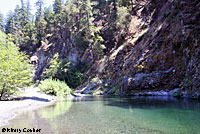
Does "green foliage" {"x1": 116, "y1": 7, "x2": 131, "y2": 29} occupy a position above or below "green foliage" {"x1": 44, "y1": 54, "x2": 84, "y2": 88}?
above

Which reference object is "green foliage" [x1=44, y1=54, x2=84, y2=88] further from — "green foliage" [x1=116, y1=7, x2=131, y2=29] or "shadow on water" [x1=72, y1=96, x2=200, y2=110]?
"shadow on water" [x1=72, y1=96, x2=200, y2=110]

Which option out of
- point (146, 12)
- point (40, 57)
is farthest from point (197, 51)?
point (40, 57)

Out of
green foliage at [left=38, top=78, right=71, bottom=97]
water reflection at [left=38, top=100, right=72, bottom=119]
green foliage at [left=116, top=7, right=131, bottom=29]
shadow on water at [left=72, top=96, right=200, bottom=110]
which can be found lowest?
water reflection at [left=38, top=100, right=72, bottom=119]

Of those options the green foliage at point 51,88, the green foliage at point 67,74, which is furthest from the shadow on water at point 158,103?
the green foliage at point 67,74

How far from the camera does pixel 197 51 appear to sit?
652 inches

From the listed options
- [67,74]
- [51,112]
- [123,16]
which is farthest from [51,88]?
[123,16]

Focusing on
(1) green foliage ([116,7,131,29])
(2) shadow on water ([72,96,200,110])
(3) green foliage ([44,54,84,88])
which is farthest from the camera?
(3) green foliage ([44,54,84,88])

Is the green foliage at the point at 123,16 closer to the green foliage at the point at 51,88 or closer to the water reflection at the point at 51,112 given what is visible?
the green foliage at the point at 51,88

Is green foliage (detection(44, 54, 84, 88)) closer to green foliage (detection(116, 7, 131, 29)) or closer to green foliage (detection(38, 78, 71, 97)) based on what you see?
green foliage (detection(38, 78, 71, 97))

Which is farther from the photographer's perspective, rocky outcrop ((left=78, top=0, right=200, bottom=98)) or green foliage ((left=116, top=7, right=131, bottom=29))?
green foliage ((left=116, top=7, right=131, bottom=29))

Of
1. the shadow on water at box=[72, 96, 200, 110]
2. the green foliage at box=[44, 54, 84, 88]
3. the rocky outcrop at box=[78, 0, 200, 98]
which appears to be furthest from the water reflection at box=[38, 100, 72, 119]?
the green foliage at box=[44, 54, 84, 88]

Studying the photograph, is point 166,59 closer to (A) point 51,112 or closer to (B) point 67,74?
(A) point 51,112

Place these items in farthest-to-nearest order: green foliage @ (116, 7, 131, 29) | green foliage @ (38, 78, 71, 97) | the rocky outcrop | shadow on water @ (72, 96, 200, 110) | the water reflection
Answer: green foliage @ (116, 7, 131, 29) < green foliage @ (38, 78, 71, 97) < the rocky outcrop < shadow on water @ (72, 96, 200, 110) < the water reflection

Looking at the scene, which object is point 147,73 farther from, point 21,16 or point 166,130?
point 21,16
